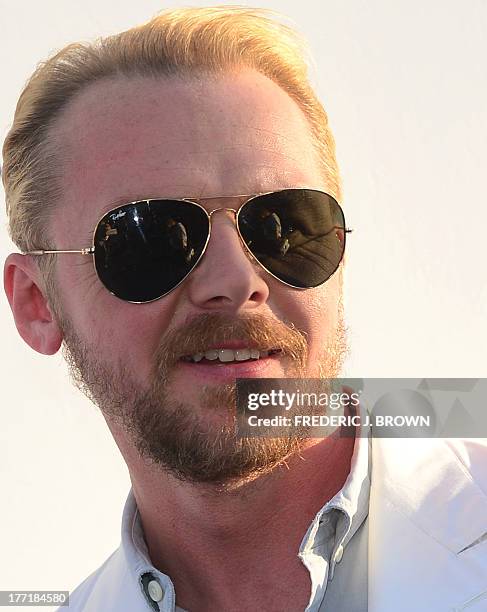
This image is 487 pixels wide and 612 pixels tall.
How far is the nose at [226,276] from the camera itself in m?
1.84

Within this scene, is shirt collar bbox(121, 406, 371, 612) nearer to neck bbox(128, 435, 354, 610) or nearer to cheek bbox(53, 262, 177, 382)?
neck bbox(128, 435, 354, 610)

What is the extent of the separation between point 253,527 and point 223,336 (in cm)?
48

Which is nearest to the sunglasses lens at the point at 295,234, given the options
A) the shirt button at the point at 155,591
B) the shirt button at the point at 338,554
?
the shirt button at the point at 338,554

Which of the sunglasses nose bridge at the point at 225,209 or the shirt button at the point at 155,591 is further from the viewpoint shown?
the shirt button at the point at 155,591

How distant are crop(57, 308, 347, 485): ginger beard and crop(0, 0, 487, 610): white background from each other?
113 cm

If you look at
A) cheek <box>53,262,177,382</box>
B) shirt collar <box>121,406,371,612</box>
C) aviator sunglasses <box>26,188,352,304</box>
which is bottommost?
shirt collar <box>121,406,371,612</box>

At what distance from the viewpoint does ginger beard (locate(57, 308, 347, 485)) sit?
1.86 metres

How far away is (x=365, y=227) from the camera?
3.12 meters

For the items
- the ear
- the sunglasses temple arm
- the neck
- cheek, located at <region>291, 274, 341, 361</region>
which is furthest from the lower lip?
the ear

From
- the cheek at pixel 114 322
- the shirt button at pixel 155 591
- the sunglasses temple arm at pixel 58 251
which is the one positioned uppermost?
the sunglasses temple arm at pixel 58 251

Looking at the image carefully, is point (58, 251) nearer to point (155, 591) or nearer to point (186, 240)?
point (186, 240)

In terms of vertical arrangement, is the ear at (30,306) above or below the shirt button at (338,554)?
above

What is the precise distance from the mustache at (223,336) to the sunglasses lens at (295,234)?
11 centimetres

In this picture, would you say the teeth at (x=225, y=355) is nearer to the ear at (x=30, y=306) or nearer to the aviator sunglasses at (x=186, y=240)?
the aviator sunglasses at (x=186, y=240)
